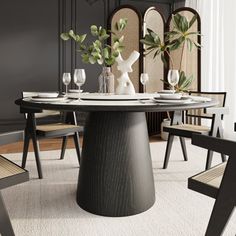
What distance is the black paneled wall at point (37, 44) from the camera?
4.35m

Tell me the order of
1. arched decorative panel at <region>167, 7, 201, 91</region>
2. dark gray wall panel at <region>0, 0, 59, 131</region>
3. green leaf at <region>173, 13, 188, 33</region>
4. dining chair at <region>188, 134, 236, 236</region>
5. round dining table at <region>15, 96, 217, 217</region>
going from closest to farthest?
dining chair at <region>188, 134, 236, 236</region>, round dining table at <region>15, 96, 217, 217</region>, green leaf at <region>173, 13, 188, 33</region>, dark gray wall panel at <region>0, 0, 59, 131</region>, arched decorative panel at <region>167, 7, 201, 91</region>

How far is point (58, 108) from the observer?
1.74 meters

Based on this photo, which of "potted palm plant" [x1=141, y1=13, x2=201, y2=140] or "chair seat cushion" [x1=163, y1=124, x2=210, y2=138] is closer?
"chair seat cushion" [x1=163, y1=124, x2=210, y2=138]

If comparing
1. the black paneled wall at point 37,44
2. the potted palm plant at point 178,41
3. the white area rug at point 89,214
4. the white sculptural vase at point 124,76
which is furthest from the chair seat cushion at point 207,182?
the black paneled wall at point 37,44

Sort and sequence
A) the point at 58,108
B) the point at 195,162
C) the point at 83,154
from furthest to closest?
the point at 195,162, the point at 83,154, the point at 58,108

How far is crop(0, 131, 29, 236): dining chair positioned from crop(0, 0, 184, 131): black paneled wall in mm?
2966

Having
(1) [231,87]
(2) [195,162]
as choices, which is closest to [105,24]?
(1) [231,87]

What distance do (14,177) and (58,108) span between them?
444 mm

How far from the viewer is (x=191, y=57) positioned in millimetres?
4605

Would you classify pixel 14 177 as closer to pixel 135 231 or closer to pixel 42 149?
pixel 135 231

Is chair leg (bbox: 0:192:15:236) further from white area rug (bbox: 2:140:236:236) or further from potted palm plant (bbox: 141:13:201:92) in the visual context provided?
potted palm plant (bbox: 141:13:201:92)

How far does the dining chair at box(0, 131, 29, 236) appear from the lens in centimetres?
142

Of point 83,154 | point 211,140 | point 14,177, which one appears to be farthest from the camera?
point 83,154

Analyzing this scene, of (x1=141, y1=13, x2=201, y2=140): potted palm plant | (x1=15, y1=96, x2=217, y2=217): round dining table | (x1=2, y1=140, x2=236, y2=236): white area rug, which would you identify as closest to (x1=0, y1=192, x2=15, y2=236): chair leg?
(x1=2, y1=140, x2=236, y2=236): white area rug
